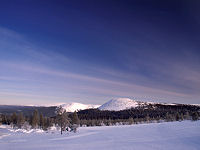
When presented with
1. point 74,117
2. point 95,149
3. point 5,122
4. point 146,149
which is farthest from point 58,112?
point 5,122

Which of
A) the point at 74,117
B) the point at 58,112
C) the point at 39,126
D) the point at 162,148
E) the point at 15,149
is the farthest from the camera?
the point at 39,126

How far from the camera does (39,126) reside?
368 ft

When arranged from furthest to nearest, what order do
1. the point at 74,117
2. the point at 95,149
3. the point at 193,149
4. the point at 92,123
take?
the point at 92,123 < the point at 74,117 < the point at 95,149 < the point at 193,149

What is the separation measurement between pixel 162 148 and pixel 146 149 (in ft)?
6.31

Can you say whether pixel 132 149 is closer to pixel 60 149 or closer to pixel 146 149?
pixel 146 149

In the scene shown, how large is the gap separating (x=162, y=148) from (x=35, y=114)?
92.0m

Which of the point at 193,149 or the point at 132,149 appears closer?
the point at 193,149

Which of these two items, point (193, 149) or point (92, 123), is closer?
point (193, 149)

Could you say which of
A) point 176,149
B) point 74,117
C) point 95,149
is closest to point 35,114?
point 74,117

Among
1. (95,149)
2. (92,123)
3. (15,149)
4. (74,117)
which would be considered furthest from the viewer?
(92,123)

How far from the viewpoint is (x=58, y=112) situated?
63094 mm

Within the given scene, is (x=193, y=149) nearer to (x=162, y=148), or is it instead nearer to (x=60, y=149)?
(x=162, y=148)

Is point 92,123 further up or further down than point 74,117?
further down

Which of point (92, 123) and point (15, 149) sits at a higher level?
point (15, 149)
